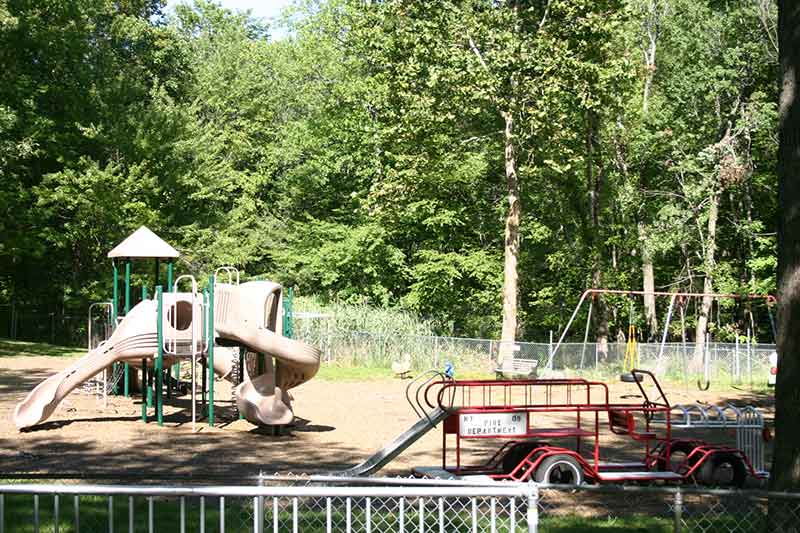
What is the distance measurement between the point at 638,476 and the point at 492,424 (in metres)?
1.92

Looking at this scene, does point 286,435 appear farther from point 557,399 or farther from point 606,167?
point 606,167

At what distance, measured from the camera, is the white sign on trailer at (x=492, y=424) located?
1144cm

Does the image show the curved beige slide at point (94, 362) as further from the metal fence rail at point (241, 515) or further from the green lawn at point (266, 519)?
the green lawn at point (266, 519)

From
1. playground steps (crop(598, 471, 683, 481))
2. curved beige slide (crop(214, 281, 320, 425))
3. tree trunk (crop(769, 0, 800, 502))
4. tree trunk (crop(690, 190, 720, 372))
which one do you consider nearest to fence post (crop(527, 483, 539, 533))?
tree trunk (crop(769, 0, 800, 502))

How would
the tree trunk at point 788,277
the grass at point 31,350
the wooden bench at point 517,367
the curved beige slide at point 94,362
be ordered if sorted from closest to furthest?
the tree trunk at point 788,277, the curved beige slide at point 94,362, the wooden bench at point 517,367, the grass at point 31,350

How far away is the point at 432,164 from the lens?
33.8 m

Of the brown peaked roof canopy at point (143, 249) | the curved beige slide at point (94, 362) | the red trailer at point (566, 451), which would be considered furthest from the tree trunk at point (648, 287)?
the red trailer at point (566, 451)

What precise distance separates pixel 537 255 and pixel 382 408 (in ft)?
78.0

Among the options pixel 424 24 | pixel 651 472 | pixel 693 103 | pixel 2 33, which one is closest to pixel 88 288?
pixel 2 33

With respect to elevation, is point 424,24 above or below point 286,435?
above

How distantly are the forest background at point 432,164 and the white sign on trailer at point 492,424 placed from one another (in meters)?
20.1

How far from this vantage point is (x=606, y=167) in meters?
42.3

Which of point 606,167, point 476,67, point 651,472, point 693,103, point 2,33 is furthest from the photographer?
point 606,167

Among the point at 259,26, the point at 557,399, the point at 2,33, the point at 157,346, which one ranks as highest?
the point at 259,26
